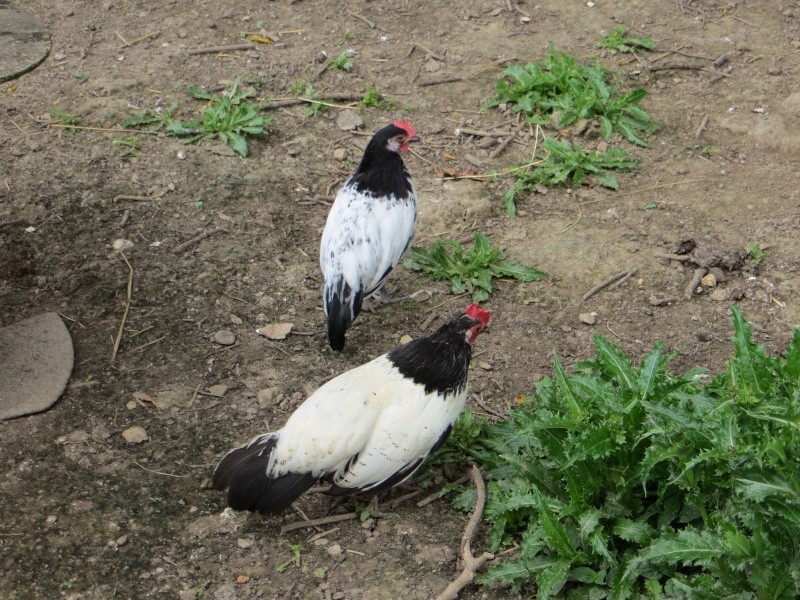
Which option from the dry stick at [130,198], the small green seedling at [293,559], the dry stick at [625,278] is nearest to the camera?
the small green seedling at [293,559]

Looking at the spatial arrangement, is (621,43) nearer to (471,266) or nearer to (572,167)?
(572,167)

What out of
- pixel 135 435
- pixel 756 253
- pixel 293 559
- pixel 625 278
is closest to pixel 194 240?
pixel 135 435

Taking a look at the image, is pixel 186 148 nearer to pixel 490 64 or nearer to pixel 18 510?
pixel 490 64

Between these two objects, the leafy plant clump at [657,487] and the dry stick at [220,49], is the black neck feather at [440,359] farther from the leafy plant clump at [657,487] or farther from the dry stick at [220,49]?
the dry stick at [220,49]

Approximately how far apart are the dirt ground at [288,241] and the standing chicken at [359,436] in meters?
0.26

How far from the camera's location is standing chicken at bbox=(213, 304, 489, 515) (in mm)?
4031

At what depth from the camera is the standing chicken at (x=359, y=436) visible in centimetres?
403

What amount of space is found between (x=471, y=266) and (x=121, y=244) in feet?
7.60

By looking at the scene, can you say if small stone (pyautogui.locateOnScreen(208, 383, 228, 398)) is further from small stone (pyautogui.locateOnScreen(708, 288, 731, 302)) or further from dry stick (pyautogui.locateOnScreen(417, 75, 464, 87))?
dry stick (pyautogui.locateOnScreen(417, 75, 464, 87))

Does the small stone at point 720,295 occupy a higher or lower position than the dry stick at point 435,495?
higher

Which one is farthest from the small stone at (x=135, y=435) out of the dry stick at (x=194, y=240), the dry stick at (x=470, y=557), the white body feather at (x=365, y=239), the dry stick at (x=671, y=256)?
the dry stick at (x=671, y=256)

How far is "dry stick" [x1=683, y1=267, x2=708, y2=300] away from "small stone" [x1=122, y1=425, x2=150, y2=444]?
3.31m

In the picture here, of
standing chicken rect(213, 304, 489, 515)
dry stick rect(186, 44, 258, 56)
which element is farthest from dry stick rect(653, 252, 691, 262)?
dry stick rect(186, 44, 258, 56)

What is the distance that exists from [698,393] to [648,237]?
2313 millimetres
